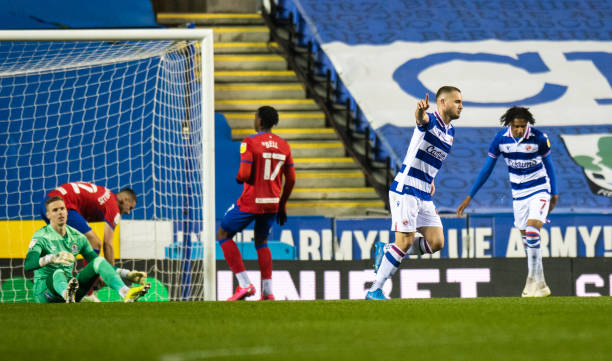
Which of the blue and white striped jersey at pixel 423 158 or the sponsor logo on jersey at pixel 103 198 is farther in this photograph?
the sponsor logo on jersey at pixel 103 198

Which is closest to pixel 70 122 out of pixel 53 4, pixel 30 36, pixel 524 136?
pixel 30 36

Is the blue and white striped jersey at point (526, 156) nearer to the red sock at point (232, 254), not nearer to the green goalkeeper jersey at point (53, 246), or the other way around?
the red sock at point (232, 254)

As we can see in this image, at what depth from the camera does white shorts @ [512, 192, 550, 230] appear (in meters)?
7.88

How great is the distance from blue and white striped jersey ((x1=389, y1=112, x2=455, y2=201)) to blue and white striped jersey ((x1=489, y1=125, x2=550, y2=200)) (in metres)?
1.37

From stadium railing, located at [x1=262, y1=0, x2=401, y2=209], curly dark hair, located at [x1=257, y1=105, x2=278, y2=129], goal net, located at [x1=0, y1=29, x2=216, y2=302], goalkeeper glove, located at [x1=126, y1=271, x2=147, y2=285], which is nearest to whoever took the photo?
goalkeeper glove, located at [x1=126, y1=271, x2=147, y2=285]

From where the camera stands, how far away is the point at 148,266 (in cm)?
1009

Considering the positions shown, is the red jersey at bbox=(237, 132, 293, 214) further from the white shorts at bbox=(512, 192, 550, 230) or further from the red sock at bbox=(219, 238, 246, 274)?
the white shorts at bbox=(512, 192, 550, 230)

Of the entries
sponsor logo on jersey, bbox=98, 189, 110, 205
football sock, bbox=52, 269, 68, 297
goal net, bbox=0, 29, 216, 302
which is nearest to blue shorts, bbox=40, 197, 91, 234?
sponsor logo on jersey, bbox=98, 189, 110, 205

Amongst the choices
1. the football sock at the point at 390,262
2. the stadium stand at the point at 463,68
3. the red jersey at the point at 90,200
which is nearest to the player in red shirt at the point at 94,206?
the red jersey at the point at 90,200

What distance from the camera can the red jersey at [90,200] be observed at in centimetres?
855

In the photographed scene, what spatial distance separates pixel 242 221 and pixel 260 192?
26cm

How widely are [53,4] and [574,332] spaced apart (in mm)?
13350

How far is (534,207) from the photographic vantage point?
789cm

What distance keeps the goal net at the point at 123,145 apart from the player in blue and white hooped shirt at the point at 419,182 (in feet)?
6.78
